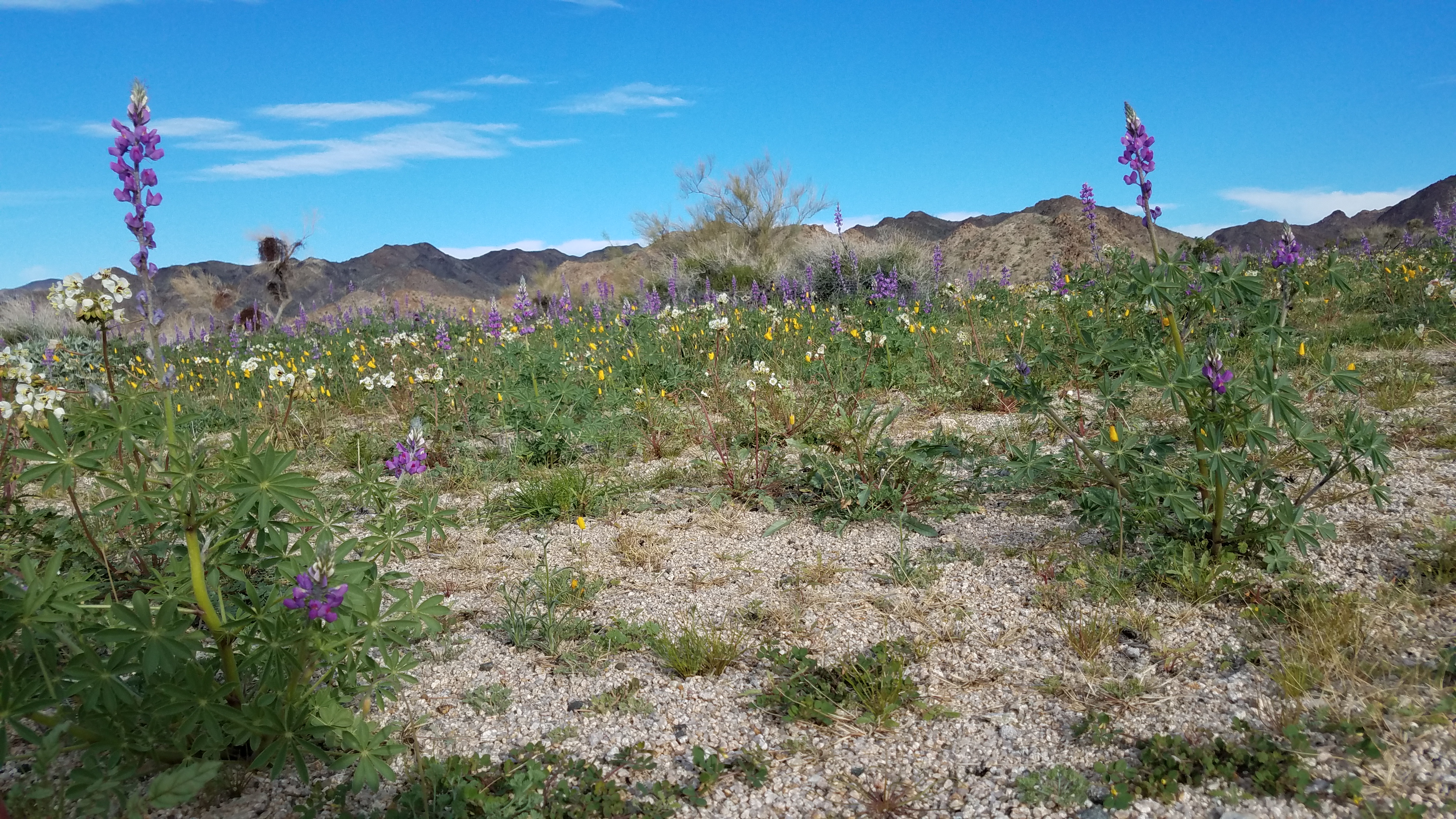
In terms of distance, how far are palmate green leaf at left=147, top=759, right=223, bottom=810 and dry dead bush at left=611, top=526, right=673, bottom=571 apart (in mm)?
1907

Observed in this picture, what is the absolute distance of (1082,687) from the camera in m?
2.39

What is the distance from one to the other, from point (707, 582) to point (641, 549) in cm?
40

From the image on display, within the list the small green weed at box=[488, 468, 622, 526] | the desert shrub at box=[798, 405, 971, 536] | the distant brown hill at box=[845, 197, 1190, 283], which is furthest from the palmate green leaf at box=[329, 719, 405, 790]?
the distant brown hill at box=[845, 197, 1190, 283]

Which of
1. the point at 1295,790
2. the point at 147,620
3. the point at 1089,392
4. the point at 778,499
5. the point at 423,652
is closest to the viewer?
the point at 147,620

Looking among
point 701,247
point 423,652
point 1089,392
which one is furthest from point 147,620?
point 701,247

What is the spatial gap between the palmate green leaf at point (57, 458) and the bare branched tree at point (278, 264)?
14.9 m

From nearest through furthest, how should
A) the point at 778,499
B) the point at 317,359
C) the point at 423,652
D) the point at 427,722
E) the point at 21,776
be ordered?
the point at 21,776, the point at 427,722, the point at 423,652, the point at 778,499, the point at 317,359

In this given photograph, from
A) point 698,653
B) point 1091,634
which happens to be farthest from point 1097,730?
point 698,653

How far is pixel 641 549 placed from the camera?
3.50 m

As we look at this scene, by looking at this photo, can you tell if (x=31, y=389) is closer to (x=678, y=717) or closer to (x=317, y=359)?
(x=678, y=717)

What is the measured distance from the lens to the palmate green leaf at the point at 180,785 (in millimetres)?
1544

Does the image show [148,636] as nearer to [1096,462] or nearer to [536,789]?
[536,789]

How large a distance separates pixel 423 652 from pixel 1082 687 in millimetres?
2036

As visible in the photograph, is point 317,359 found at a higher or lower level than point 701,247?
lower
